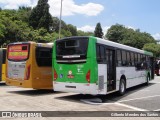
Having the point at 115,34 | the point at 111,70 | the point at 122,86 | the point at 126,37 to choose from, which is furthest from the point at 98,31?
the point at 111,70

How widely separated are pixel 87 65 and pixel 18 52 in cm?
463

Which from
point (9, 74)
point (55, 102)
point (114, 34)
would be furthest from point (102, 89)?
point (114, 34)

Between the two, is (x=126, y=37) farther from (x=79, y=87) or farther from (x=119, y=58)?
(x=79, y=87)

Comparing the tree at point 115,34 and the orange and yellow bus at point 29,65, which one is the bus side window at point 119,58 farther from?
the tree at point 115,34

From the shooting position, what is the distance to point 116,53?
14977 mm

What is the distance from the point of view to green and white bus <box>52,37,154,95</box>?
12547 millimetres

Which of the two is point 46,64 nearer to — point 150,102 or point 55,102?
point 55,102

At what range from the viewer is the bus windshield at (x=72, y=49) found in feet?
41.9

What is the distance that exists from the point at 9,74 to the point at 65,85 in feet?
13.2

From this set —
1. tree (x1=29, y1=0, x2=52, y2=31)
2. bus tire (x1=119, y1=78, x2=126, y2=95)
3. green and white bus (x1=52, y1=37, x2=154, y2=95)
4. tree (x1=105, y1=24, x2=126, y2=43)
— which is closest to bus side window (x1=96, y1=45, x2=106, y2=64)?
green and white bus (x1=52, y1=37, x2=154, y2=95)

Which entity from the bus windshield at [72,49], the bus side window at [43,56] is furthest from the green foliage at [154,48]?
the bus windshield at [72,49]

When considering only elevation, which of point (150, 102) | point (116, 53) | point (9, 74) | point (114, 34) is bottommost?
point (150, 102)

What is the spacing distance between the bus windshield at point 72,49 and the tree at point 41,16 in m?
67.0

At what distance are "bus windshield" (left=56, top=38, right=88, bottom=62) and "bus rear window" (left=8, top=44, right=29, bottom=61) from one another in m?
2.17
